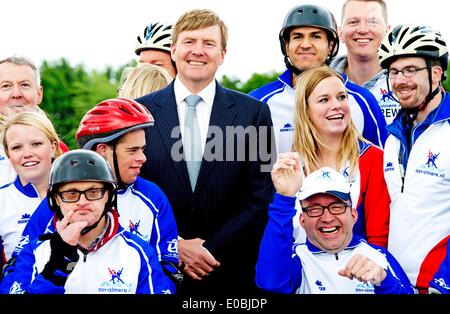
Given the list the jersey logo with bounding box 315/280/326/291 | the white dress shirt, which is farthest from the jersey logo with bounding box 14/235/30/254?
A: the jersey logo with bounding box 315/280/326/291

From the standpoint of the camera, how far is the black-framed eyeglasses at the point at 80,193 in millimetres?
7164

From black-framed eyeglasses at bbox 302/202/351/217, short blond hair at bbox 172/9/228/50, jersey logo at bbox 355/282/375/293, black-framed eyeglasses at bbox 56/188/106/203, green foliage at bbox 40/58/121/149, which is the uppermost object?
green foliage at bbox 40/58/121/149

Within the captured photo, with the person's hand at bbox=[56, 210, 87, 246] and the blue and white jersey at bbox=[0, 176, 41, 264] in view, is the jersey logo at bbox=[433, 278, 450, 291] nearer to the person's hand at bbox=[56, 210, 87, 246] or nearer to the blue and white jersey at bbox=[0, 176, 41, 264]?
the person's hand at bbox=[56, 210, 87, 246]

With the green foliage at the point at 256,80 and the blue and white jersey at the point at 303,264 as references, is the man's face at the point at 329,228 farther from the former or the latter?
the green foliage at the point at 256,80

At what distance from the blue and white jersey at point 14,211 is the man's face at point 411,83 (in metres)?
3.35

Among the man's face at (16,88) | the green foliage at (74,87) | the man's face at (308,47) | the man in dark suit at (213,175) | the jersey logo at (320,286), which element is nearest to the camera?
the jersey logo at (320,286)

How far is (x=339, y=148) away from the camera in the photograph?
8367mm

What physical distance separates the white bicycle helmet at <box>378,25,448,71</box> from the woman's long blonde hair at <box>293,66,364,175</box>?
50 cm

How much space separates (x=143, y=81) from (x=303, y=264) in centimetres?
288

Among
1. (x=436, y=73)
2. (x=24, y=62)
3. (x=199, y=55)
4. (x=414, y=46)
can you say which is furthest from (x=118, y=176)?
(x=436, y=73)

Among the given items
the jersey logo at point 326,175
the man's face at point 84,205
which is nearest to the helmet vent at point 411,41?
the jersey logo at point 326,175

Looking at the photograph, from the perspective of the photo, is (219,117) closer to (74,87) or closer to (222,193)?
(222,193)

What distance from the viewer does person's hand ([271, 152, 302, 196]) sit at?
7.51 meters
